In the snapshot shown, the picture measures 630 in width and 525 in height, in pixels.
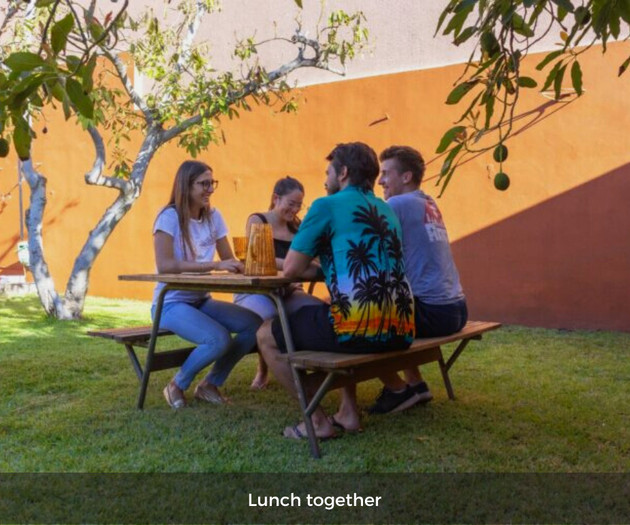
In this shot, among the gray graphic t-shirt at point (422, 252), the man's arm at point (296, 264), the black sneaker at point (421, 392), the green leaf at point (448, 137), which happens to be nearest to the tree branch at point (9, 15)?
the man's arm at point (296, 264)

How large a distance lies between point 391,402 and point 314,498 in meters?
1.31

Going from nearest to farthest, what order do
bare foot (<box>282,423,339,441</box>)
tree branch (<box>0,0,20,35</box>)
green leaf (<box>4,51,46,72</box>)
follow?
green leaf (<box>4,51,46,72</box>) < bare foot (<box>282,423,339,441</box>) < tree branch (<box>0,0,20,35</box>)

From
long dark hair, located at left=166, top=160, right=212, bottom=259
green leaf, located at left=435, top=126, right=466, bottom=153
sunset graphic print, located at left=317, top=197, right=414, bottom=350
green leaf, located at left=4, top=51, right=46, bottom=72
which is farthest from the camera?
long dark hair, located at left=166, top=160, right=212, bottom=259

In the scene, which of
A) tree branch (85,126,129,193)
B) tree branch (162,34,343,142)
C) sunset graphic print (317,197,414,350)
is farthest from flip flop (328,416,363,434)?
tree branch (85,126,129,193)

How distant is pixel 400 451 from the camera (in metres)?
3.34

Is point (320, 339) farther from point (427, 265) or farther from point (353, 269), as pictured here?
point (427, 265)

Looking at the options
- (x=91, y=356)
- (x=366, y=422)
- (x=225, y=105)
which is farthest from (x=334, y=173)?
(x=225, y=105)

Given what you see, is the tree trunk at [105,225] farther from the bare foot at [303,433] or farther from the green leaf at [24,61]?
the green leaf at [24,61]

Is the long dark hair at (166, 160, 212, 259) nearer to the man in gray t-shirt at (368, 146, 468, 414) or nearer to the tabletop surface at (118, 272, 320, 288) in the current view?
the tabletop surface at (118, 272, 320, 288)

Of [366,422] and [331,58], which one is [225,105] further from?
[366,422]

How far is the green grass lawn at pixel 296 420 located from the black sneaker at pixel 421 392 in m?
0.05

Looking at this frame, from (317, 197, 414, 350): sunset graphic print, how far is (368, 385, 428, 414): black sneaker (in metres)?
0.74

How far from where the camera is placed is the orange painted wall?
7176 mm

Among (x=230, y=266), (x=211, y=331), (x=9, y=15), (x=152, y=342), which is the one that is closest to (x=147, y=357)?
(x=152, y=342)
